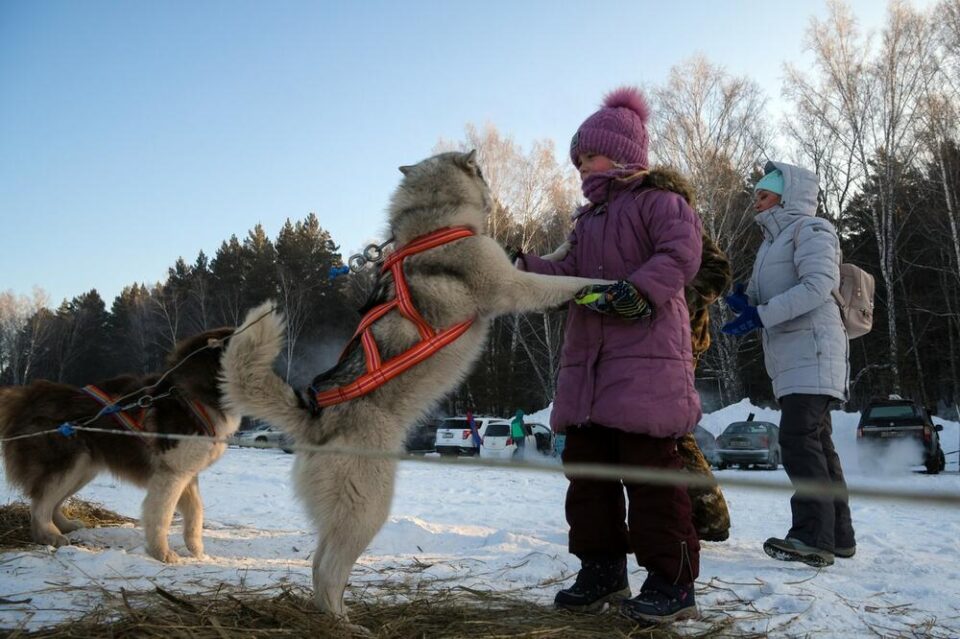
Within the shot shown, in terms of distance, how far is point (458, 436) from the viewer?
18.4 metres

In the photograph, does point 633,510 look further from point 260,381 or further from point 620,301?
point 260,381

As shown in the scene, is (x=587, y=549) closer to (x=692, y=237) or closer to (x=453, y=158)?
(x=692, y=237)

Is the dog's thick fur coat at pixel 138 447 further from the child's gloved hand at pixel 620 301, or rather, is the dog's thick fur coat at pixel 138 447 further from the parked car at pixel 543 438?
the parked car at pixel 543 438

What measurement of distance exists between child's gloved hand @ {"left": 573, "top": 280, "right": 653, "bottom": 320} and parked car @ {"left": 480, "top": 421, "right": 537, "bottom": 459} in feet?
48.0

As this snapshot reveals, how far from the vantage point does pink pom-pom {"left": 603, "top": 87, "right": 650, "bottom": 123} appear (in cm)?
316

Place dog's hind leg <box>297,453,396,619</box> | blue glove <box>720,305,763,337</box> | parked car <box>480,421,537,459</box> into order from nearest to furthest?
dog's hind leg <box>297,453,396,619</box>, blue glove <box>720,305,763,337</box>, parked car <box>480,421,537,459</box>

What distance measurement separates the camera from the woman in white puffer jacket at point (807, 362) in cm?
353

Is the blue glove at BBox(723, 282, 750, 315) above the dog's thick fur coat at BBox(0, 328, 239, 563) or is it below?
above

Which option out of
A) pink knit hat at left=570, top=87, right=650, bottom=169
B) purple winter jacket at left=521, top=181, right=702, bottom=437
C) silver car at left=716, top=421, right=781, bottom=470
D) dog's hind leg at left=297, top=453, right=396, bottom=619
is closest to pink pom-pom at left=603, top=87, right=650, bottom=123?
pink knit hat at left=570, top=87, right=650, bottom=169

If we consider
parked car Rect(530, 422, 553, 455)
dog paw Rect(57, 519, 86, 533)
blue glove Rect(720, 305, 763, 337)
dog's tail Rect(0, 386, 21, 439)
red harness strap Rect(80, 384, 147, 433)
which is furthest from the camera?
parked car Rect(530, 422, 553, 455)

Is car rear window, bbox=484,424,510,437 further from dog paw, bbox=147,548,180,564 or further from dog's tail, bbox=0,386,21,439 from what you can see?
dog paw, bbox=147,548,180,564

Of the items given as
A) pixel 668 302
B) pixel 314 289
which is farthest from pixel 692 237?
pixel 314 289

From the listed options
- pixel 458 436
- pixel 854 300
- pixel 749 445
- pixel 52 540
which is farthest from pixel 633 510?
pixel 458 436

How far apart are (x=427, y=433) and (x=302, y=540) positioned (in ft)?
53.9
